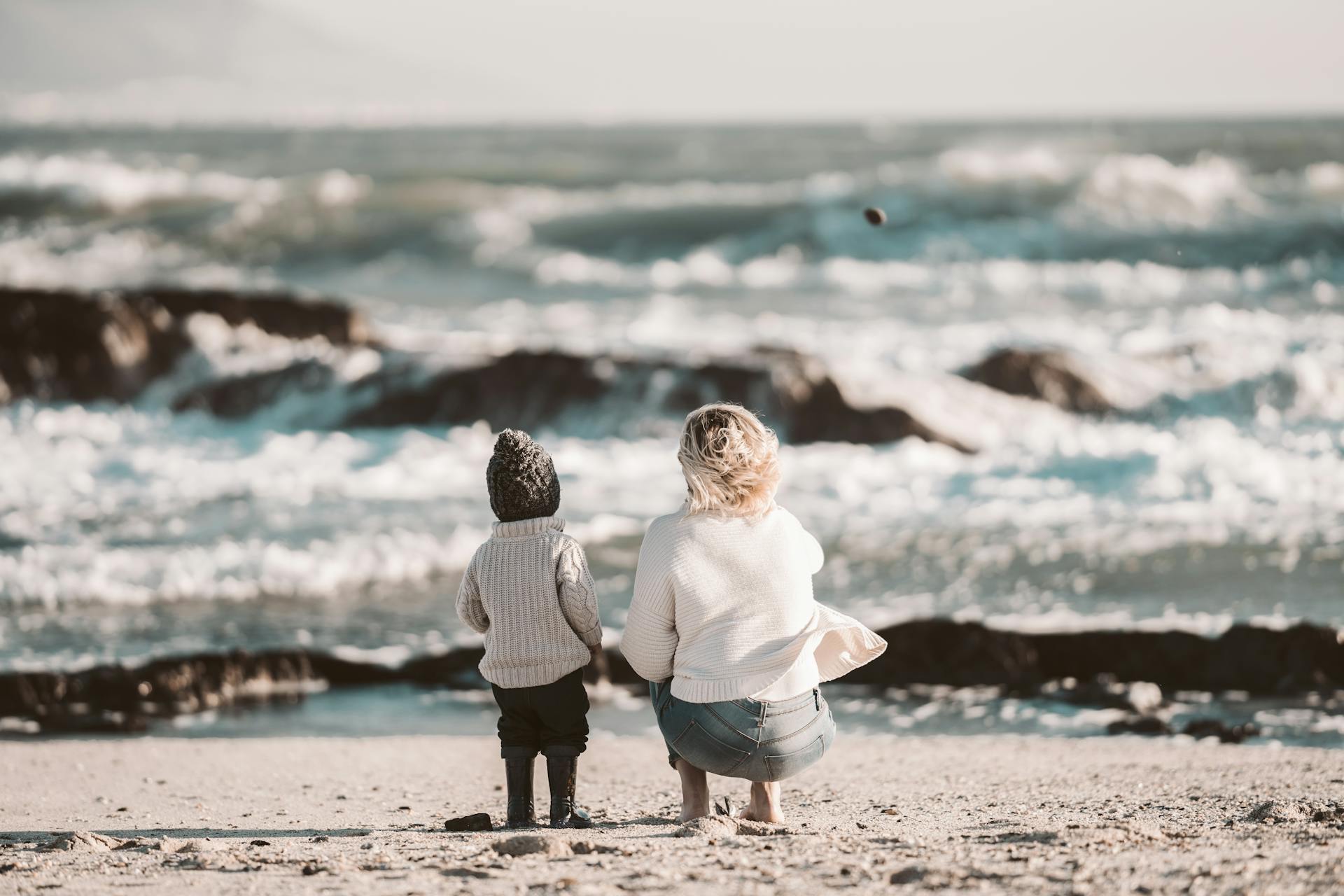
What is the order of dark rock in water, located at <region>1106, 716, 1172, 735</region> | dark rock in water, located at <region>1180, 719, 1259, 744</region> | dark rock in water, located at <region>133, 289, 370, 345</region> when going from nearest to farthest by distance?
dark rock in water, located at <region>1180, 719, 1259, 744</region> < dark rock in water, located at <region>1106, 716, 1172, 735</region> < dark rock in water, located at <region>133, 289, 370, 345</region>

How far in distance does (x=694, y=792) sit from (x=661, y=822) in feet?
0.68

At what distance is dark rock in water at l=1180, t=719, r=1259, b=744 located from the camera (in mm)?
5301

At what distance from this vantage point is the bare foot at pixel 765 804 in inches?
153

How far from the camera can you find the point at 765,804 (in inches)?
154

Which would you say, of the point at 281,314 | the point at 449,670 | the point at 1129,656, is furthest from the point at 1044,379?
the point at 449,670

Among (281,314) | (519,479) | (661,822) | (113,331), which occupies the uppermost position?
(281,314)

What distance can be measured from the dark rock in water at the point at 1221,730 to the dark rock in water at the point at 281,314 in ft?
37.9

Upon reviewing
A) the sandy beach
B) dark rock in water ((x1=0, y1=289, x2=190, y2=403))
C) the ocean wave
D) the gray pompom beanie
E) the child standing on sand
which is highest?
the ocean wave

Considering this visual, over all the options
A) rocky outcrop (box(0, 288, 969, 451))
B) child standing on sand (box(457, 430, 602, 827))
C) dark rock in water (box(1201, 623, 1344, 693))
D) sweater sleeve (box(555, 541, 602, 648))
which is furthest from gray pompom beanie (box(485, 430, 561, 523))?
rocky outcrop (box(0, 288, 969, 451))

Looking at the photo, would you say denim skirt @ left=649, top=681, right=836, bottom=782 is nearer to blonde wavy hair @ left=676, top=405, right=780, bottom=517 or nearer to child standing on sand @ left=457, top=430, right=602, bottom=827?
child standing on sand @ left=457, top=430, right=602, bottom=827

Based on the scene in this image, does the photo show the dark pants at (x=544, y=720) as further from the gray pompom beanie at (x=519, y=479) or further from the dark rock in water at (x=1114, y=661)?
the dark rock in water at (x=1114, y=661)

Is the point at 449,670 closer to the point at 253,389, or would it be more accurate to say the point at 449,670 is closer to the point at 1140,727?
the point at 1140,727

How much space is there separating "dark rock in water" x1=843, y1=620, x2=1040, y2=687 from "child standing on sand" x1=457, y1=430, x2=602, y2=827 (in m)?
2.48

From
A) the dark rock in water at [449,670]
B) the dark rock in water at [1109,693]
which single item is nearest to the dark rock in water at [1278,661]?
the dark rock in water at [1109,693]
